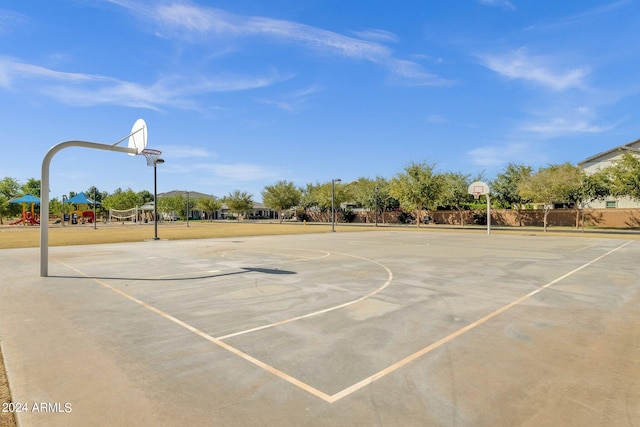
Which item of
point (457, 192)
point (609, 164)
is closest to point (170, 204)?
point (457, 192)

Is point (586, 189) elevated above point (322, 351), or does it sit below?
above

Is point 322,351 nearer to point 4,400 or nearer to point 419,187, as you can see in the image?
point 4,400

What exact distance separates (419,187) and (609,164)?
28.4 metres

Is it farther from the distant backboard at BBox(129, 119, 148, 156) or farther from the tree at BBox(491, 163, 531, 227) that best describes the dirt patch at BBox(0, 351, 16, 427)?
the tree at BBox(491, 163, 531, 227)

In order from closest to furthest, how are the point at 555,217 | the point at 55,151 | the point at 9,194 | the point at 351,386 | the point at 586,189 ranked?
1. the point at 351,386
2. the point at 55,151
3. the point at 586,189
4. the point at 555,217
5. the point at 9,194

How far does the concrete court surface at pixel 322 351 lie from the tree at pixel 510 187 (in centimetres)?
5096

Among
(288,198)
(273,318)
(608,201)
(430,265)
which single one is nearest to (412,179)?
(608,201)

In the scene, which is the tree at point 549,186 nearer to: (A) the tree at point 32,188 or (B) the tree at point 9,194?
(B) the tree at point 9,194

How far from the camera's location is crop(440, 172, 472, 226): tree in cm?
6019

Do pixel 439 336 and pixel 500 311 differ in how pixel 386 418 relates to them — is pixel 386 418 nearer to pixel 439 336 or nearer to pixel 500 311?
pixel 439 336

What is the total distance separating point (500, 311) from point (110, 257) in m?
16.8

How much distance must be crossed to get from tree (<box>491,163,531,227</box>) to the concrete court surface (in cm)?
5096

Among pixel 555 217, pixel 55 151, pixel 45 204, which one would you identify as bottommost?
pixel 555 217

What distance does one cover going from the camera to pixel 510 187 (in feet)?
189
